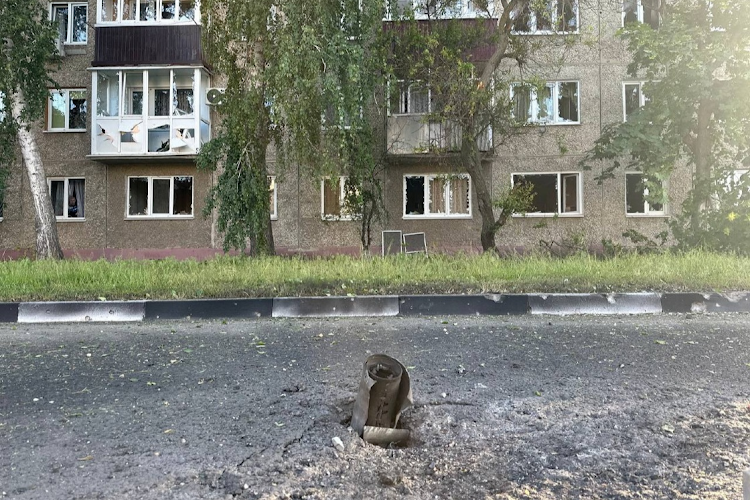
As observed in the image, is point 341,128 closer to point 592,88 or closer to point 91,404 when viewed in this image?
point 91,404

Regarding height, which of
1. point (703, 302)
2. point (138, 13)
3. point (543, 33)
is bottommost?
point (703, 302)

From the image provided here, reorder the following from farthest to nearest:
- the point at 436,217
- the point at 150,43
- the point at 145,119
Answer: the point at 436,217
the point at 150,43
the point at 145,119

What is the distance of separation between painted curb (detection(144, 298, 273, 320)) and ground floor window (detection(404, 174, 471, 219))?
12.6 m

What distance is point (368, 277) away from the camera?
23.9 ft

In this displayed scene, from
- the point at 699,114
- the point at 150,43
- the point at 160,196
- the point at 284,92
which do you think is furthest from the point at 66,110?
the point at 699,114

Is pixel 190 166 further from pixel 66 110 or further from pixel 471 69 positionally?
pixel 471 69

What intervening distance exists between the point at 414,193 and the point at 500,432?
53.8 feet

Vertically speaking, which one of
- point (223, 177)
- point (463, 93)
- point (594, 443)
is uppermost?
point (463, 93)

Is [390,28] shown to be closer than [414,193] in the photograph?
Yes


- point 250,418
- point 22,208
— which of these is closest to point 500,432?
point 250,418

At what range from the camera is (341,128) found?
10.2 m

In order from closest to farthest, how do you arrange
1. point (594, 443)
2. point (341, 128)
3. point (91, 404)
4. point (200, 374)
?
point (594, 443)
point (91, 404)
point (200, 374)
point (341, 128)

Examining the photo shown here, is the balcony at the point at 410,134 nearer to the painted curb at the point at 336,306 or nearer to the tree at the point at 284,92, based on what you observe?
the tree at the point at 284,92

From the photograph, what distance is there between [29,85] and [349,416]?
1366 centimetres
